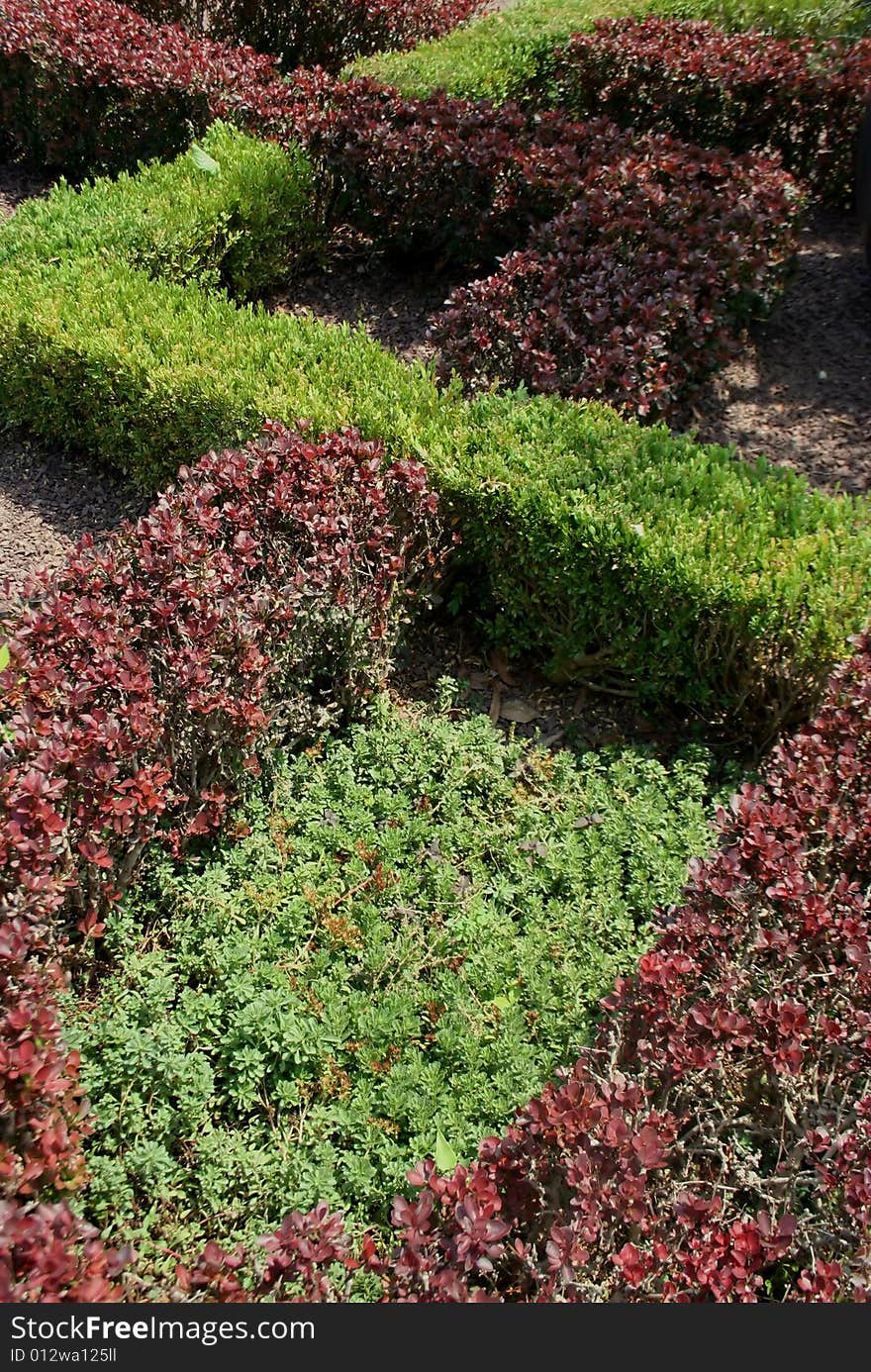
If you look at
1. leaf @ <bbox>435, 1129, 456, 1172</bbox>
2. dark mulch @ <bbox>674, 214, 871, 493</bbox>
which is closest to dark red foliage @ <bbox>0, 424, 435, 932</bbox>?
leaf @ <bbox>435, 1129, 456, 1172</bbox>

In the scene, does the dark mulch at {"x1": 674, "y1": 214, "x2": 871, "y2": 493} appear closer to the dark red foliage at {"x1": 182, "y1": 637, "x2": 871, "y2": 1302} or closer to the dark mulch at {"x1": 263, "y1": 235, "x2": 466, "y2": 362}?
the dark mulch at {"x1": 263, "y1": 235, "x2": 466, "y2": 362}

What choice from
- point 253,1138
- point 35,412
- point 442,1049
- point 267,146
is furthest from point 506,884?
point 267,146

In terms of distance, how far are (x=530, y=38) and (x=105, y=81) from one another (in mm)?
3181

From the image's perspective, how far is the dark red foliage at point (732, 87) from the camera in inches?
290

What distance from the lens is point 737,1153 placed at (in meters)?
2.68

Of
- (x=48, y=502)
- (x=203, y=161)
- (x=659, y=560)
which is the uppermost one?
(x=203, y=161)

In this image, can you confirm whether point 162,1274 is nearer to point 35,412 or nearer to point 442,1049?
point 442,1049

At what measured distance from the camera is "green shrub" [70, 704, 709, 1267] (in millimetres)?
2871

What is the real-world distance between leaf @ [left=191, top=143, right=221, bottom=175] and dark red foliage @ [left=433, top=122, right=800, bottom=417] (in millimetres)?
2132

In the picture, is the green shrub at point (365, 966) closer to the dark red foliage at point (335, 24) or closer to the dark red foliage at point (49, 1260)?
the dark red foliage at point (49, 1260)

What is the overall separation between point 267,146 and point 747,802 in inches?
230

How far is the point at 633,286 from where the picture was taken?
5.75 meters

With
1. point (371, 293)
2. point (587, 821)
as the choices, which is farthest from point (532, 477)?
point (371, 293)

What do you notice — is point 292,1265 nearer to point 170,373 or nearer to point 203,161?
point 170,373
